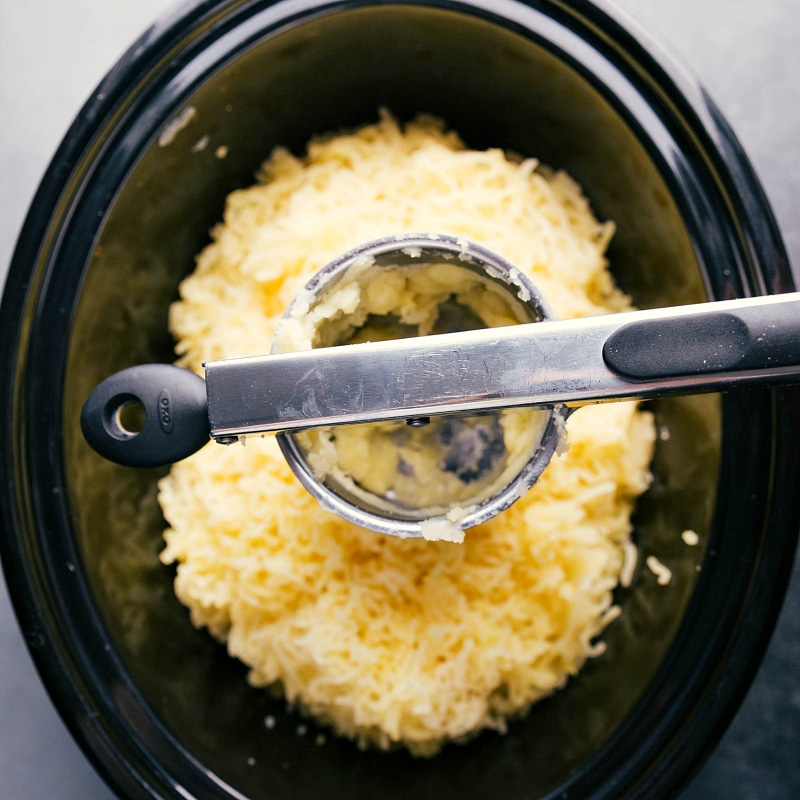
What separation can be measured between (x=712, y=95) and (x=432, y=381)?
2.94 feet

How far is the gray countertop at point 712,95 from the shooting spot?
4.20 ft

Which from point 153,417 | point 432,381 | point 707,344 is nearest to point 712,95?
point 707,344

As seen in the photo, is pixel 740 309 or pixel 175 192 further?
pixel 175 192

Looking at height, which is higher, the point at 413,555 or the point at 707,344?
the point at 707,344

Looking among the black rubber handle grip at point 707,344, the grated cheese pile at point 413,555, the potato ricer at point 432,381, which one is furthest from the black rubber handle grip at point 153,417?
the black rubber handle grip at point 707,344

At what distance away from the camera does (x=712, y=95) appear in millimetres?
1319

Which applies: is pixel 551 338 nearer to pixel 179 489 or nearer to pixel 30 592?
pixel 179 489

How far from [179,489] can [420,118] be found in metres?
0.73

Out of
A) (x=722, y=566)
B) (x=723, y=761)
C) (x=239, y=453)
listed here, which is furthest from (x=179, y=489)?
(x=723, y=761)

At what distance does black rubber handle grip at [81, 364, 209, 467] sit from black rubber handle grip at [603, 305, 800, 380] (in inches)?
18.4

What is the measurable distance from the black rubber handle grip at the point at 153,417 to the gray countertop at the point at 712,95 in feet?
2.06

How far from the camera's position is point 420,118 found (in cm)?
126

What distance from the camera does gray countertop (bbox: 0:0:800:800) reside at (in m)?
1.28

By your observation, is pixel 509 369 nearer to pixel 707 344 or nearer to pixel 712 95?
pixel 707 344
